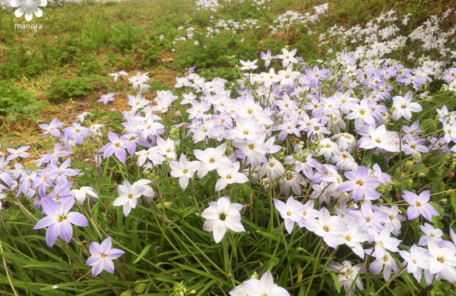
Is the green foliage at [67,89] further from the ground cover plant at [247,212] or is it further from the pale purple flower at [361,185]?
the pale purple flower at [361,185]

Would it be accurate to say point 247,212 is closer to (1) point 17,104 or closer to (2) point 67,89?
(1) point 17,104

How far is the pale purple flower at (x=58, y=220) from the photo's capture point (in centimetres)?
144

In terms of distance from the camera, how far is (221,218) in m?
1.56

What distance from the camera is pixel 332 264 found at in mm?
1898

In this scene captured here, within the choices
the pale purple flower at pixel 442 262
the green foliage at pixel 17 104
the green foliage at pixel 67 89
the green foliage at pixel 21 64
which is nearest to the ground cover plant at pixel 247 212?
the pale purple flower at pixel 442 262

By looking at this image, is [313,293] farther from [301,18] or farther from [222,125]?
[301,18]

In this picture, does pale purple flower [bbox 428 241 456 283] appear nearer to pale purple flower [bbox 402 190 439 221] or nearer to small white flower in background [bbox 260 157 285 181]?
pale purple flower [bbox 402 190 439 221]

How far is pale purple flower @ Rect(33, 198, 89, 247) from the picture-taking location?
1.44 m

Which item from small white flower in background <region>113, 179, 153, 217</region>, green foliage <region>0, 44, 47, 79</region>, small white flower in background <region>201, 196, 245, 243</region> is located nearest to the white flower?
small white flower in background <region>201, 196, 245, 243</region>

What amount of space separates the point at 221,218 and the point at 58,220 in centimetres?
81

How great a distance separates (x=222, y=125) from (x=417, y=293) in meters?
1.75

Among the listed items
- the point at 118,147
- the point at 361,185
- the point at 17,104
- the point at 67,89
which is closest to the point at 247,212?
the point at 361,185

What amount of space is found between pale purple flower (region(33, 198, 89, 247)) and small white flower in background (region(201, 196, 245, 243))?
60 centimetres

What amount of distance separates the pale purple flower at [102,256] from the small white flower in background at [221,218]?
1.64 feet
